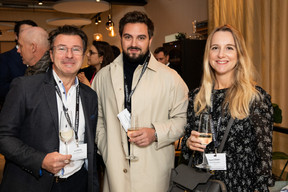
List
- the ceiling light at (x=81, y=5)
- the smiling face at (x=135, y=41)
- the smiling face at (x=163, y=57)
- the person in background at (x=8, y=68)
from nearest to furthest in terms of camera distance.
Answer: the smiling face at (x=135, y=41)
the person in background at (x=8, y=68)
the smiling face at (x=163, y=57)
the ceiling light at (x=81, y=5)

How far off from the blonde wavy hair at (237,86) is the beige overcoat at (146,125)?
1.03 feet

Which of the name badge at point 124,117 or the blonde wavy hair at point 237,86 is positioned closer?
the blonde wavy hair at point 237,86

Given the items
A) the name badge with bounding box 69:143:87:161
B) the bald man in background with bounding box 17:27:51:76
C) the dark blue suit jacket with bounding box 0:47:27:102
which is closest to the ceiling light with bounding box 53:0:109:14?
the dark blue suit jacket with bounding box 0:47:27:102

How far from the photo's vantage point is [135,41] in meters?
2.26

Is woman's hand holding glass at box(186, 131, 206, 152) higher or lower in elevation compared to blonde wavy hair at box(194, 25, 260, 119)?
lower

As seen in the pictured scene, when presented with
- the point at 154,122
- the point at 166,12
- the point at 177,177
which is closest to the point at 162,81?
the point at 154,122

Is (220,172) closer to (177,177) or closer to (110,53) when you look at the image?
(177,177)

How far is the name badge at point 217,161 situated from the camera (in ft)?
5.58

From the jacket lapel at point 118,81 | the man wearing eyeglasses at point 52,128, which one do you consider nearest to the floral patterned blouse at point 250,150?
the jacket lapel at point 118,81

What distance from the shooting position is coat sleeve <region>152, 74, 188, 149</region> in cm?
212

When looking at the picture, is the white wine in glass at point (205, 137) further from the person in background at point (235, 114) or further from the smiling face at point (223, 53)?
the smiling face at point (223, 53)

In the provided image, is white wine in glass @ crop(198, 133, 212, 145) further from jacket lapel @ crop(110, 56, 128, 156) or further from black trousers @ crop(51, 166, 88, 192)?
black trousers @ crop(51, 166, 88, 192)

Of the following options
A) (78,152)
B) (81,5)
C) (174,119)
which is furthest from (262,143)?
(81,5)

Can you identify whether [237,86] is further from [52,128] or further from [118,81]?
[52,128]
